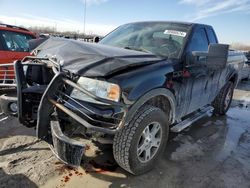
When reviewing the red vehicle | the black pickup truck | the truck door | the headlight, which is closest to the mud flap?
the black pickup truck

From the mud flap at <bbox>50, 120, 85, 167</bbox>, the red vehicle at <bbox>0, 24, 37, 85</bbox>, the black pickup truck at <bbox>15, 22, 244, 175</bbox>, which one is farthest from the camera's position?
the red vehicle at <bbox>0, 24, 37, 85</bbox>

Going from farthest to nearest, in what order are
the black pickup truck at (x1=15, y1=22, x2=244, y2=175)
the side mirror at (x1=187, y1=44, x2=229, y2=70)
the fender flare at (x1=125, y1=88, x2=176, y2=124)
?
the side mirror at (x1=187, y1=44, x2=229, y2=70), the fender flare at (x1=125, y1=88, x2=176, y2=124), the black pickup truck at (x1=15, y1=22, x2=244, y2=175)

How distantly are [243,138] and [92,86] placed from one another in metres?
3.41

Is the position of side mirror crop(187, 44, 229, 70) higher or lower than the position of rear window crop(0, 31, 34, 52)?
higher

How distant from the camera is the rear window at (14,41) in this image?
6.24 meters

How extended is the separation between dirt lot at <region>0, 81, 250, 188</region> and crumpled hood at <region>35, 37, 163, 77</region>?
126 cm

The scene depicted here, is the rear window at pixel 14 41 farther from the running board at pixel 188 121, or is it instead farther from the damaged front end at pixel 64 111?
Result: the running board at pixel 188 121

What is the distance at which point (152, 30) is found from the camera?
4.24 metres

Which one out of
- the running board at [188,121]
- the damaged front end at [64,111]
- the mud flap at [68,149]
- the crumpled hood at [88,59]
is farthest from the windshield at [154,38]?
the mud flap at [68,149]

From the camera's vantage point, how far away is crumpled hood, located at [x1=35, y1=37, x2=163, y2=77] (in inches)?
106

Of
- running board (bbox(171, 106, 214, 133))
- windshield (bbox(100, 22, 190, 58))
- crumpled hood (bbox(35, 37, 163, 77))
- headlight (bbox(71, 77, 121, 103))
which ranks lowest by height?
running board (bbox(171, 106, 214, 133))

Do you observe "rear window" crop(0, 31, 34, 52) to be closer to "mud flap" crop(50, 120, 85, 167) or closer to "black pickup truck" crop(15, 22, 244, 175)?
"black pickup truck" crop(15, 22, 244, 175)

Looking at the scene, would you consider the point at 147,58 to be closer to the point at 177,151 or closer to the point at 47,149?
the point at 177,151

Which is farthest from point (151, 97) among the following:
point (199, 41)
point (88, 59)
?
point (199, 41)
